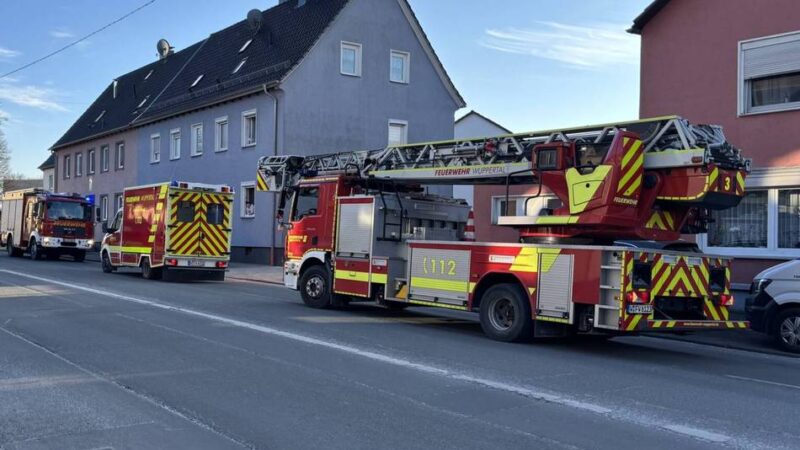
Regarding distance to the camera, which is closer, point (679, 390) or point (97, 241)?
point (679, 390)

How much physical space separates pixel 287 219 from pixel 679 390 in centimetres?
955

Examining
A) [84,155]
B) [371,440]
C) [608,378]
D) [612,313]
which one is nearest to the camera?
[371,440]

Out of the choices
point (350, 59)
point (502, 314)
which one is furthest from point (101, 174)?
point (502, 314)

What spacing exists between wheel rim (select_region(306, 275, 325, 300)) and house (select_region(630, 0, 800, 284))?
340 inches

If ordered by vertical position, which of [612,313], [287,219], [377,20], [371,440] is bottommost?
[371,440]

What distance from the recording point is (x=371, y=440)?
5555 mm

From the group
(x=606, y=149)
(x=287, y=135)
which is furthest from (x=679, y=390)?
(x=287, y=135)

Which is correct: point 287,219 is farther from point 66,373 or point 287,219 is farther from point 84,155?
point 84,155

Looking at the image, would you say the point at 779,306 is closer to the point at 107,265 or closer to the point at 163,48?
the point at 107,265

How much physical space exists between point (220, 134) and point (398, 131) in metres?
8.12

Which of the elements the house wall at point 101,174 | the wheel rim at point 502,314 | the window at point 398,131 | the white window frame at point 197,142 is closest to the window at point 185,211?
the window at point 398,131

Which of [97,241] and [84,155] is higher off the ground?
[84,155]

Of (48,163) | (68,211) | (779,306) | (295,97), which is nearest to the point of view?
(779,306)

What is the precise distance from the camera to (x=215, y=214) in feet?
72.5
